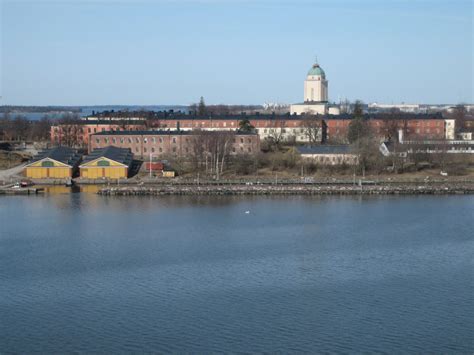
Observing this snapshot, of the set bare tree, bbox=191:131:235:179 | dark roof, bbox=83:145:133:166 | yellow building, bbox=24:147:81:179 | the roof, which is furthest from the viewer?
the roof

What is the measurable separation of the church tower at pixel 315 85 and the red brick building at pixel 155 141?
924cm

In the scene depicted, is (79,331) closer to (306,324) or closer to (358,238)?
(306,324)

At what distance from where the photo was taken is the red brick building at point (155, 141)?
1878 cm

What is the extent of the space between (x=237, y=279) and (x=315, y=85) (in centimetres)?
2026

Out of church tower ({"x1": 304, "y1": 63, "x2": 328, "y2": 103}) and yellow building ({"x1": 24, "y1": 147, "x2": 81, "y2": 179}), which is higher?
church tower ({"x1": 304, "y1": 63, "x2": 328, "y2": 103})

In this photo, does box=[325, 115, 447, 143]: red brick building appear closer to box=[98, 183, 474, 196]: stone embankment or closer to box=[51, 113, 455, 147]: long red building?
box=[51, 113, 455, 147]: long red building

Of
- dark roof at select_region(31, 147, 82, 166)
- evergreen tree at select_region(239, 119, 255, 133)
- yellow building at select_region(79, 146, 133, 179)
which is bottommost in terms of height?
yellow building at select_region(79, 146, 133, 179)

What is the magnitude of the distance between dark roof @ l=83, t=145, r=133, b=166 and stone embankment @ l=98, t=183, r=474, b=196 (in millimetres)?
1641

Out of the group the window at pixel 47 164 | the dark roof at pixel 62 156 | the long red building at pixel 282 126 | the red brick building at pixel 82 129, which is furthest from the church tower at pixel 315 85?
the window at pixel 47 164

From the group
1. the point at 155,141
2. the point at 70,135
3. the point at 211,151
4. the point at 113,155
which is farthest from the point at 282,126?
the point at 113,155

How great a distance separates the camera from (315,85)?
1093 inches

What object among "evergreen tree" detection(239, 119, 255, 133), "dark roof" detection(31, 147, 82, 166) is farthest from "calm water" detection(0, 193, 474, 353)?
"evergreen tree" detection(239, 119, 255, 133)

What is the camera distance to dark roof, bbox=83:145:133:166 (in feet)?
53.0

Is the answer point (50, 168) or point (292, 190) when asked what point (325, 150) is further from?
point (50, 168)
